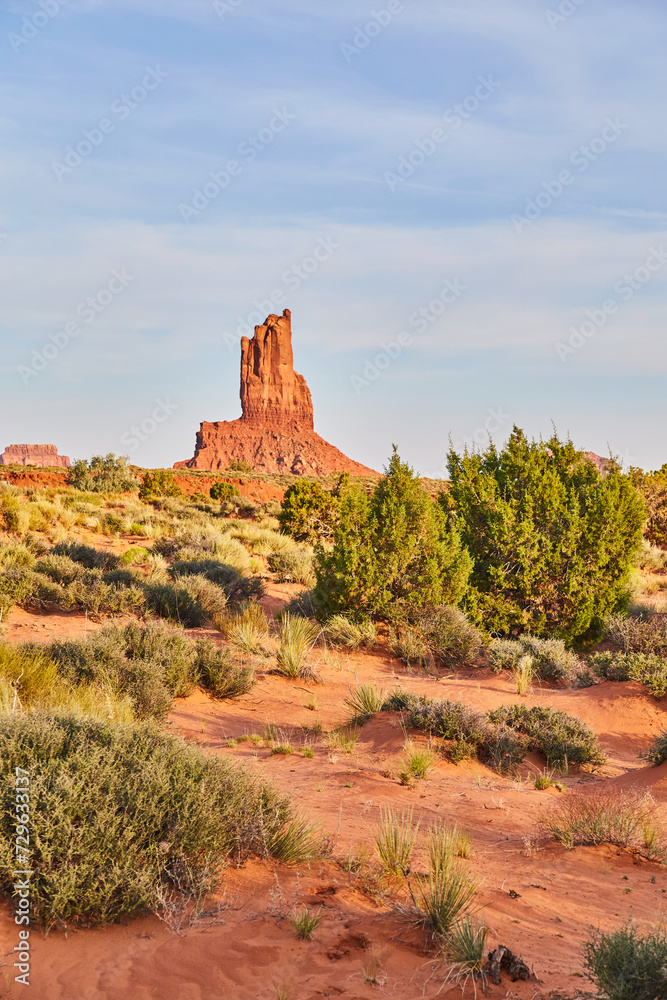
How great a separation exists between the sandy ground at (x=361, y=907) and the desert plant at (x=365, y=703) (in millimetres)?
504

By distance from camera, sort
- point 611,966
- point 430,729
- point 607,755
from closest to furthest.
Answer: point 611,966, point 430,729, point 607,755

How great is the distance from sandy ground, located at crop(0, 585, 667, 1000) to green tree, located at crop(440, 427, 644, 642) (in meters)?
5.50

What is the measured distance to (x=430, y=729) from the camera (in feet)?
25.6

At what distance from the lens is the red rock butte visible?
126 metres

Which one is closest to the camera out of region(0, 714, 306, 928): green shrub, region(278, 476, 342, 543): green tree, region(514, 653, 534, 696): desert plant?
region(0, 714, 306, 928): green shrub

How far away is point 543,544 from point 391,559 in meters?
2.99

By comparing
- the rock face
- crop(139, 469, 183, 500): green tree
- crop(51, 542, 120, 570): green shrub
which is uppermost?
the rock face

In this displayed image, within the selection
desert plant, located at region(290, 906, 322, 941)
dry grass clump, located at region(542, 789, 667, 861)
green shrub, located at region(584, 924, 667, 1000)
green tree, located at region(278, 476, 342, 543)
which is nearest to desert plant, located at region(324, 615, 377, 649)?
dry grass clump, located at region(542, 789, 667, 861)

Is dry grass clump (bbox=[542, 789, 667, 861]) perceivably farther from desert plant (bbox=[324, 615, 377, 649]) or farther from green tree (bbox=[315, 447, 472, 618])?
green tree (bbox=[315, 447, 472, 618])

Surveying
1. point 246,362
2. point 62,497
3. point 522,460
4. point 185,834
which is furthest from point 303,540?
point 246,362

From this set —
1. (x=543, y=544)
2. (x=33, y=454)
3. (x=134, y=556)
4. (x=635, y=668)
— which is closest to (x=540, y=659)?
(x=635, y=668)

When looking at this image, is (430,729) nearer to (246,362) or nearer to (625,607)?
(625,607)

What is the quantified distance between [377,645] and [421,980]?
895 cm

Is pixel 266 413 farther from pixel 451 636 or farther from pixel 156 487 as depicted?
pixel 451 636
